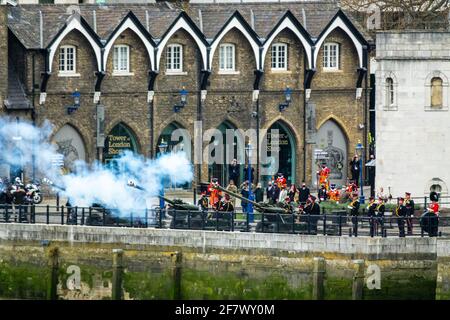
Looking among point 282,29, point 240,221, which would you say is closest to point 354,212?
point 240,221

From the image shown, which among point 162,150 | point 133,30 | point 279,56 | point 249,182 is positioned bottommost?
point 249,182

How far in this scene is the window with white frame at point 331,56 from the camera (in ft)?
433

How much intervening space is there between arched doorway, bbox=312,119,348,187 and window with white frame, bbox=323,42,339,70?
2.55m

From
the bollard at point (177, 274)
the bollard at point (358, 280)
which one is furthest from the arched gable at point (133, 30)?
Answer: the bollard at point (358, 280)

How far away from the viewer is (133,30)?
12825 cm

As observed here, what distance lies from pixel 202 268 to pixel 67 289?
5.28m

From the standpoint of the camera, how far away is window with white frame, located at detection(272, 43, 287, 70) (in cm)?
13150

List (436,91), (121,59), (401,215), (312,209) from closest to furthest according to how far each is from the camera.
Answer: (401,215), (312,209), (436,91), (121,59)

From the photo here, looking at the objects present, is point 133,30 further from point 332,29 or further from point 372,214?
point 372,214

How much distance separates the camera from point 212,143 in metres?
130

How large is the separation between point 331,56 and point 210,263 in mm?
31992
